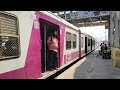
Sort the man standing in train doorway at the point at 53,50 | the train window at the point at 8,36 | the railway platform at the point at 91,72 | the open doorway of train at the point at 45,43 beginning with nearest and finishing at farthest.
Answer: the train window at the point at 8,36 → the open doorway of train at the point at 45,43 → the man standing in train doorway at the point at 53,50 → the railway platform at the point at 91,72

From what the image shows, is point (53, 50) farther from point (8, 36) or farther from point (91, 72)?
point (8, 36)

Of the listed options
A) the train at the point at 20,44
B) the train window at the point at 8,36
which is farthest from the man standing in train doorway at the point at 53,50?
the train window at the point at 8,36

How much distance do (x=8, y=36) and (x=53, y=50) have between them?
13.6 ft

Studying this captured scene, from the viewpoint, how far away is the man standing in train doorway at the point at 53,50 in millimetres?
9094

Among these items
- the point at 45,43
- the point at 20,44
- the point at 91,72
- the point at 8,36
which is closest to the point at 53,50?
the point at 45,43

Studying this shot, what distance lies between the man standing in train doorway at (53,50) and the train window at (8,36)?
352cm

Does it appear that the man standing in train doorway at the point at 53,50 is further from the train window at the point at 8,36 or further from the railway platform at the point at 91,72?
the train window at the point at 8,36

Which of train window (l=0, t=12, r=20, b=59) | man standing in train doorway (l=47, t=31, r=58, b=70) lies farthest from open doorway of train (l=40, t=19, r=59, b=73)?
train window (l=0, t=12, r=20, b=59)

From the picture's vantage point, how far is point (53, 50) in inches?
366

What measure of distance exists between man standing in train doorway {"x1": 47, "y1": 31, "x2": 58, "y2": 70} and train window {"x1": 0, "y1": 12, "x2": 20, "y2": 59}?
3518 mm

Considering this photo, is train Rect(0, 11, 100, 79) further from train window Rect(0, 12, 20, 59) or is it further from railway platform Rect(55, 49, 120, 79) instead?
railway platform Rect(55, 49, 120, 79)

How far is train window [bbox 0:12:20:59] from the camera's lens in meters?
5.05

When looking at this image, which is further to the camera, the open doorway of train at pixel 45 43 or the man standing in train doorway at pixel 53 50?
the man standing in train doorway at pixel 53 50
